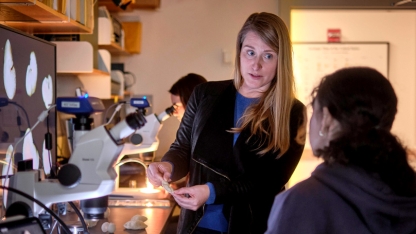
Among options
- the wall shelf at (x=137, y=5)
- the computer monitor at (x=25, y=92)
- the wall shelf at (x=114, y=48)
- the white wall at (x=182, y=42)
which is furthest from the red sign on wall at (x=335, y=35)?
the computer monitor at (x=25, y=92)

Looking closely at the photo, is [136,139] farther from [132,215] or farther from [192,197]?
[192,197]

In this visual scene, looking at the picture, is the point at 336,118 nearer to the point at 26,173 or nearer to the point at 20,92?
the point at 26,173

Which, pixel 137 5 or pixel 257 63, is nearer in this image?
pixel 257 63

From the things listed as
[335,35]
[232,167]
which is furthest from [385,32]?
[232,167]

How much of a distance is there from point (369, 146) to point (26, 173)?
2.28 ft

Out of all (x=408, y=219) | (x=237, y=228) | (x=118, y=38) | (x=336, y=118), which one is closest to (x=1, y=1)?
(x=237, y=228)

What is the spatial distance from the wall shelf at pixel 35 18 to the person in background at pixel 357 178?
1.11 metres

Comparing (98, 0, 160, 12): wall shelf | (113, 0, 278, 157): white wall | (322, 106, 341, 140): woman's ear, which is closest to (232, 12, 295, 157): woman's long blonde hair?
(322, 106, 341, 140): woman's ear

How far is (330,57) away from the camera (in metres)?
4.68

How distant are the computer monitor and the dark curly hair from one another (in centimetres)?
83

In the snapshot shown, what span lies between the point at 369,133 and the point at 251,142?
694mm

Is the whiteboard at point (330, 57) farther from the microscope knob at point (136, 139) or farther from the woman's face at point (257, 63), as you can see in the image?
the woman's face at point (257, 63)

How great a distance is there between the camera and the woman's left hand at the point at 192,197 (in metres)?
1.48

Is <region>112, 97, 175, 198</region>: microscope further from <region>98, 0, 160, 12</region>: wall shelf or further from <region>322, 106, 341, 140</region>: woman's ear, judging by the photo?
<region>98, 0, 160, 12</region>: wall shelf
